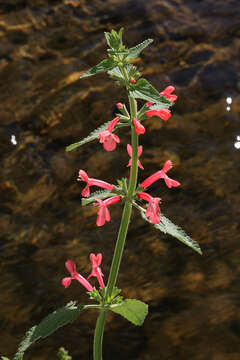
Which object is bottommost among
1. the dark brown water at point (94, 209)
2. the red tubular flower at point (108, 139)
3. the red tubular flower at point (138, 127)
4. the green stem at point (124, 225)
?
the dark brown water at point (94, 209)

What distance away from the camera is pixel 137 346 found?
2.40 m

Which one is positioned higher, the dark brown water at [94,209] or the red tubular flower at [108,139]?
the red tubular flower at [108,139]

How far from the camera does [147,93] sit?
1.28m

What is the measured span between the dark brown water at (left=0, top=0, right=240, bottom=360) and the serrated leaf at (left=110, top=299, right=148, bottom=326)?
0.88 meters

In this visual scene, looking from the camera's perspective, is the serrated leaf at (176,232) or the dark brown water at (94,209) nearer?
the serrated leaf at (176,232)

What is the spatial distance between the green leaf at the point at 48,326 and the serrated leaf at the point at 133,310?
128mm

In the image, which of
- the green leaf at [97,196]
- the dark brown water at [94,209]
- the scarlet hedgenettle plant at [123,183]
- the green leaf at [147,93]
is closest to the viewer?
the green leaf at [147,93]

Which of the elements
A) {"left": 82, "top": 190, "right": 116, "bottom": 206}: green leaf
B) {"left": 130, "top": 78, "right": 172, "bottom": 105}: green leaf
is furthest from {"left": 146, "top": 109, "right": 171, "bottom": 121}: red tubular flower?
{"left": 82, "top": 190, "right": 116, "bottom": 206}: green leaf

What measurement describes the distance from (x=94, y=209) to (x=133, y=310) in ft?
3.29

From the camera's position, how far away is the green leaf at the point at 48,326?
4.71 feet

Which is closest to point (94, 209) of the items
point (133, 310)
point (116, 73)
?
point (133, 310)

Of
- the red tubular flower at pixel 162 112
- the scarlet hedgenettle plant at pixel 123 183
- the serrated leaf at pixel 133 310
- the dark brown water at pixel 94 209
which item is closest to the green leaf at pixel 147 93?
the scarlet hedgenettle plant at pixel 123 183

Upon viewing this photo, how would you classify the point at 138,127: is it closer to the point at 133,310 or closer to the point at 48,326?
the point at 133,310

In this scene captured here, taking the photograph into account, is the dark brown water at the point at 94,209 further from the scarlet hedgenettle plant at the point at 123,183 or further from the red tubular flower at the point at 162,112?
the red tubular flower at the point at 162,112
